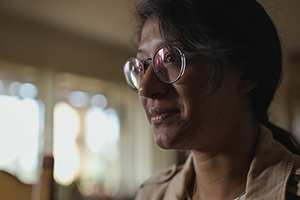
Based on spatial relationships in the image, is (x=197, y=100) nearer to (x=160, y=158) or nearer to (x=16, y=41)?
(x=16, y=41)

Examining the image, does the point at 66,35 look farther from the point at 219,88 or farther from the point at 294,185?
the point at 294,185

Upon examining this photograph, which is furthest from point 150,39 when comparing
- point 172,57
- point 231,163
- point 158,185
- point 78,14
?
point 78,14

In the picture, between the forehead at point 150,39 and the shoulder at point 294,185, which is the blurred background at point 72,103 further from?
the shoulder at point 294,185

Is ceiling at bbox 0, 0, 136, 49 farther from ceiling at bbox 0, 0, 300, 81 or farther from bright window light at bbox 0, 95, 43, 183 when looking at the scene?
bright window light at bbox 0, 95, 43, 183

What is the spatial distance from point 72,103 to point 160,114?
336 cm

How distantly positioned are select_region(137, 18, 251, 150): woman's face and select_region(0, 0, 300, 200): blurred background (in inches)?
86.8

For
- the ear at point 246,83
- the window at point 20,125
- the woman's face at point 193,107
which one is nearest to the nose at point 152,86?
the woman's face at point 193,107

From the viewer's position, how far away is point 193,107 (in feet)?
1.97

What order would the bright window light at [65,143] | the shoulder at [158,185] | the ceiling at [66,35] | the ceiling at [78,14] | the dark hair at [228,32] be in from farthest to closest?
the bright window light at [65,143]
the ceiling at [66,35]
the ceiling at [78,14]
the shoulder at [158,185]
the dark hair at [228,32]

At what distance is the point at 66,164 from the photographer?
3635 millimetres

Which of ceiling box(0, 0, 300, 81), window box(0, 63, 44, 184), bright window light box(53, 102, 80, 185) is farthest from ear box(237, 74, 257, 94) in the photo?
bright window light box(53, 102, 80, 185)

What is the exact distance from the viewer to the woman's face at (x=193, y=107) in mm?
601

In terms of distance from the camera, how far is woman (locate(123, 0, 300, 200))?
60 centimetres

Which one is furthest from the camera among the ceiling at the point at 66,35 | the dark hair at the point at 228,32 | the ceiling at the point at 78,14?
the ceiling at the point at 66,35
